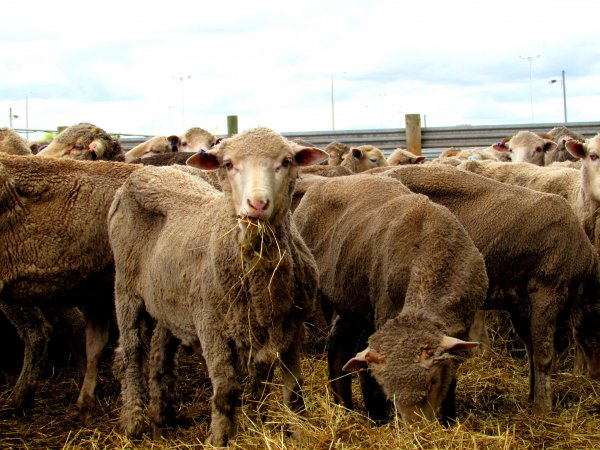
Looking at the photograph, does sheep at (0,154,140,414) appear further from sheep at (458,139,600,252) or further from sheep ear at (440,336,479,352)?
sheep at (458,139,600,252)

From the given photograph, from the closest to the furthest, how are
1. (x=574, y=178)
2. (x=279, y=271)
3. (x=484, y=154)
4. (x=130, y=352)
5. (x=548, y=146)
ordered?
(x=279, y=271), (x=130, y=352), (x=574, y=178), (x=548, y=146), (x=484, y=154)

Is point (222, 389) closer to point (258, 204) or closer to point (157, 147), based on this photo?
point (258, 204)

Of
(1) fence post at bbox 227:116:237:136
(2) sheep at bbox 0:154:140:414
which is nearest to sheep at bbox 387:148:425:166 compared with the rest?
(1) fence post at bbox 227:116:237:136

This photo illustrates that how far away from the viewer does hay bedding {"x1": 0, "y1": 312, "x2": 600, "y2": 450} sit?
5145 millimetres

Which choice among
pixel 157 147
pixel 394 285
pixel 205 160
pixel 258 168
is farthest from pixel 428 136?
pixel 258 168

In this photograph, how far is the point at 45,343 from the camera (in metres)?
7.33

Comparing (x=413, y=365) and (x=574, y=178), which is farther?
(x=574, y=178)

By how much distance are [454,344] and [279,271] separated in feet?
3.43

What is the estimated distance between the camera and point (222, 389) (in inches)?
207

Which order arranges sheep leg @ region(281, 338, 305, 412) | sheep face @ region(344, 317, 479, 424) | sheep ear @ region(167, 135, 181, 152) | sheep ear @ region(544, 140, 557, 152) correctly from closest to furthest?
sheep face @ region(344, 317, 479, 424) < sheep leg @ region(281, 338, 305, 412) < sheep ear @ region(544, 140, 557, 152) < sheep ear @ region(167, 135, 181, 152)

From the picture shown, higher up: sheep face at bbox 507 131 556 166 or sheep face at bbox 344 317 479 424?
sheep face at bbox 507 131 556 166

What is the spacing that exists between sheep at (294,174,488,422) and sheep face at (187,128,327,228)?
950 mm

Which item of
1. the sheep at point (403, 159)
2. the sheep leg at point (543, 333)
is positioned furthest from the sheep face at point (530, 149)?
the sheep leg at point (543, 333)

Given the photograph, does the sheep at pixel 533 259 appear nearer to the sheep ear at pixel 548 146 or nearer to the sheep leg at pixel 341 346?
the sheep leg at pixel 341 346
